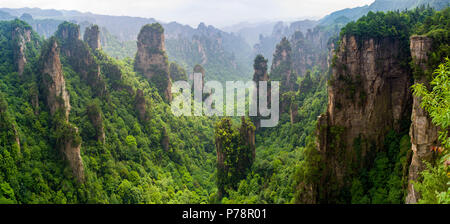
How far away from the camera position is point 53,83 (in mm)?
37125

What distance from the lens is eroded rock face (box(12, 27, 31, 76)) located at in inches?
1578

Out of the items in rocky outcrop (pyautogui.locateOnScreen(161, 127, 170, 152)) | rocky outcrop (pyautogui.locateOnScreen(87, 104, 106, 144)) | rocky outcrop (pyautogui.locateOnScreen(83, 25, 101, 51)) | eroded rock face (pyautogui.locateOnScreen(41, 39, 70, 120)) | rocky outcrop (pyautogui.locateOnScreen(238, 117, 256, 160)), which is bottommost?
rocky outcrop (pyautogui.locateOnScreen(161, 127, 170, 152))

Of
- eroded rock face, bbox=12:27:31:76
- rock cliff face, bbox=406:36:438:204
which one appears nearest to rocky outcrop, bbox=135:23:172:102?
eroded rock face, bbox=12:27:31:76

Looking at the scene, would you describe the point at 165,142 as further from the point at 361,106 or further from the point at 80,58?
the point at 361,106

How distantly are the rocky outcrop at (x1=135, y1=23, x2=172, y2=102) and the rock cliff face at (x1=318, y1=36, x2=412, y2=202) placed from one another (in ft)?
161

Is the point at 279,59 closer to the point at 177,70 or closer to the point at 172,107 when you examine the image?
the point at 177,70

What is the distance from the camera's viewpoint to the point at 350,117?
2819cm

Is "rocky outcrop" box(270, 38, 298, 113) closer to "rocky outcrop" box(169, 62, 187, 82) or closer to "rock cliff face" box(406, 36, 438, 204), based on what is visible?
"rocky outcrop" box(169, 62, 187, 82)

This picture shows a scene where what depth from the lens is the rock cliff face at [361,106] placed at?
1079 inches

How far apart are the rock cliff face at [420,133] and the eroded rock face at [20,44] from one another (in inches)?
1617

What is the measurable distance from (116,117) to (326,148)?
33.0 metres

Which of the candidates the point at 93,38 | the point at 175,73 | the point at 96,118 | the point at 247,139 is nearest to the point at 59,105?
the point at 96,118
